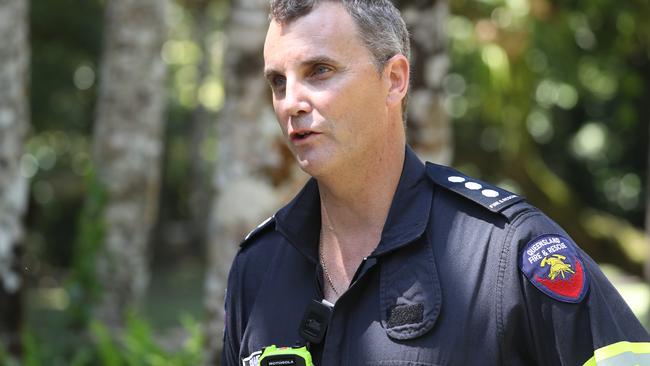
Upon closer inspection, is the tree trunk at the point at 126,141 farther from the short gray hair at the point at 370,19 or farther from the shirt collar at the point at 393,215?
the short gray hair at the point at 370,19

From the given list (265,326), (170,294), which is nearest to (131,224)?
(265,326)

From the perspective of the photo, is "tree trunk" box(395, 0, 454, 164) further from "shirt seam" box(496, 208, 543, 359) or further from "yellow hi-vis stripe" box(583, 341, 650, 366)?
"yellow hi-vis stripe" box(583, 341, 650, 366)

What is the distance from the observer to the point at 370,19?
2150 millimetres

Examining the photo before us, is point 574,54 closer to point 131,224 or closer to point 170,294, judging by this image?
point 131,224

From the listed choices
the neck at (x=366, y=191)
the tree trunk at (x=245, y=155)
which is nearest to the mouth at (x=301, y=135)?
the neck at (x=366, y=191)

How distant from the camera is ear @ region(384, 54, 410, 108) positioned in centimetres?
220

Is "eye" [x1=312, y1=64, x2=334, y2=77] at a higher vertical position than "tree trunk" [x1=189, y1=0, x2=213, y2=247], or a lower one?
higher

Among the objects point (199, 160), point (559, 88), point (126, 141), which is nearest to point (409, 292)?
point (126, 141)

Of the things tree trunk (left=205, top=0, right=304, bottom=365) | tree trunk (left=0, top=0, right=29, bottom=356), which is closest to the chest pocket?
tree trunk (left=205, top=0, right=304, bottom=365)

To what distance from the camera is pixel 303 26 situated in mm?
2135

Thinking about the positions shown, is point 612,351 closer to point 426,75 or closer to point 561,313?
point 561,313

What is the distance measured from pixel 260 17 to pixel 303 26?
10.0 feet

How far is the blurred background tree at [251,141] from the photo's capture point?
201 inches

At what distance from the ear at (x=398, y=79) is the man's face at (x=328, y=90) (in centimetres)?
4
